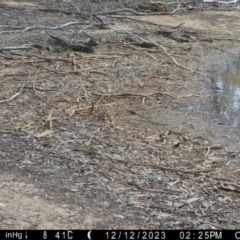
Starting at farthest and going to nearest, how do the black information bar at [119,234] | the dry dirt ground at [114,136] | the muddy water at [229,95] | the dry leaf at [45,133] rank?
1. the muddy water at [229,95]
2. the dry leaf at [45,133]
3. the dry dirt ground at [114,136]
4. the black information bar at [119,234]

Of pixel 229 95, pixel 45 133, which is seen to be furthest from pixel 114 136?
pixel 229 95

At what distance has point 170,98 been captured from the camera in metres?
7.26

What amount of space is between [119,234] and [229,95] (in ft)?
13.9

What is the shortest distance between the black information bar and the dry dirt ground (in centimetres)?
8

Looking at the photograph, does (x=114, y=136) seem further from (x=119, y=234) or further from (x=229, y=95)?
(x=229, y=95)

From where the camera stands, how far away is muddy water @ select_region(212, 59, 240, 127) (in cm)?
694

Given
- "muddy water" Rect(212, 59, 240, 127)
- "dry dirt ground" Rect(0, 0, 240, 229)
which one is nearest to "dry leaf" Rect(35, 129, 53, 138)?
"dry dirt ground" Rect(0, 0, 240, 229)

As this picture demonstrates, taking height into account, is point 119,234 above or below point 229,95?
below

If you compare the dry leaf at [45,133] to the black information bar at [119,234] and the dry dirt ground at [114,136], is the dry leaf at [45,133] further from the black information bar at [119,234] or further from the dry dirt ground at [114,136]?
the black information bar at [119,234]

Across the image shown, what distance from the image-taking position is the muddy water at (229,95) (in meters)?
6.94

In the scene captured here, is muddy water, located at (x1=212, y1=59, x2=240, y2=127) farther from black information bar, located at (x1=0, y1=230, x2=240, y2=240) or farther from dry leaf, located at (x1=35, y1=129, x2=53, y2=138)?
black information bar, located at (x1=0, y1=230, x2=240, y2=240)

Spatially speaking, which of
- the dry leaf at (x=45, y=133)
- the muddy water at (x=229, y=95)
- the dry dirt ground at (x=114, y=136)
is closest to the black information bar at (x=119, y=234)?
the dry dirt ground at (x=114, y=136)

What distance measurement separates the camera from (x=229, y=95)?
7.74m

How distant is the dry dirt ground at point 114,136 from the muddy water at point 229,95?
13cm
